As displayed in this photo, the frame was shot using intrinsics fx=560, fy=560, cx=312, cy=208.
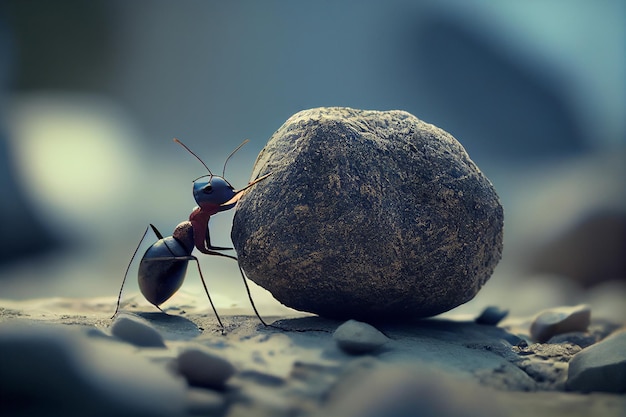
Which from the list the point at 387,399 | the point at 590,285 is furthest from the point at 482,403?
the point at 590,285

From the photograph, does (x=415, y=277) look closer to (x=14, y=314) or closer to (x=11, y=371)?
(x=11, y=371)

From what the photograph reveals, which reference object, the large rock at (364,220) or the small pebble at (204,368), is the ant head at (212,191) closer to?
the large rock at (364,220)

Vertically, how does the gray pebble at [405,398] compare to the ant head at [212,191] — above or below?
below

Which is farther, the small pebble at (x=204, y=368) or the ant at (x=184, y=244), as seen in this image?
the ant at (x=184, y=244)

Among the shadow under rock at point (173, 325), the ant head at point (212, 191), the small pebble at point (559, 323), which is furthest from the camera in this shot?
the small pebble at point (559, 323)

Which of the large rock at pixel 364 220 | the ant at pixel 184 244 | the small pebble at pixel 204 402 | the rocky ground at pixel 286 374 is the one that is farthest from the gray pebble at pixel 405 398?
the ant at pixel 184 244

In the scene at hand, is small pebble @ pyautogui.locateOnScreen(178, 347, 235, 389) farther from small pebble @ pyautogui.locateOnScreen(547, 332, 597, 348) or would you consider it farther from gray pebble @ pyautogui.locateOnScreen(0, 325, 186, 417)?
small pebble @ pyautogui.locateOnScreen(547, 332, 597, 348)

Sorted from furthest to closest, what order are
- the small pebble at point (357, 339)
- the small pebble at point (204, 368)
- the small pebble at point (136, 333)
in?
the small pebble at point (357, 339) → the small pebble at point (136, 333) → the small pebble at point (204, 368)
